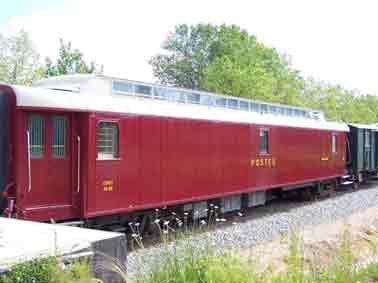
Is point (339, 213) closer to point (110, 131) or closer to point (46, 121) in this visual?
point (110, 131)

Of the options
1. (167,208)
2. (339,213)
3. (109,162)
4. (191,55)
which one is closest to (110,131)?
(109,162)

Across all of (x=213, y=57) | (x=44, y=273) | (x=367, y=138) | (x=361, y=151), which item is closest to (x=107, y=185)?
(x=44, y=273)

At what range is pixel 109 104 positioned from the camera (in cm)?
958

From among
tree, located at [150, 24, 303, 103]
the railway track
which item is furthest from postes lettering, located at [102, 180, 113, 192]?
tree, located at [150, 24, 303, 103]

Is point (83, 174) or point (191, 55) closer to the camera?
point (83, 174)

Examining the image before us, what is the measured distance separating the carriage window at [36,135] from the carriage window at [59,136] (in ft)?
0.73

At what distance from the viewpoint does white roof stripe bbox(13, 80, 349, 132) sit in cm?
845

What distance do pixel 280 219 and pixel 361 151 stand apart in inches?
445

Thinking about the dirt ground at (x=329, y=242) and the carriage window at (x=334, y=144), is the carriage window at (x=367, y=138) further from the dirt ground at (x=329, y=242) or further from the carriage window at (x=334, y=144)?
the dirt ground at (x=329, y=242)

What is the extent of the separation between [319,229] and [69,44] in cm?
2728

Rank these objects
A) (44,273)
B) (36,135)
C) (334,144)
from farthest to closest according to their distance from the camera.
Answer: (334,144), (36,135), (44,273)

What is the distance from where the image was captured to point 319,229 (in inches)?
470

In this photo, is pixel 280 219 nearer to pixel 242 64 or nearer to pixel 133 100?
pixel 133 100

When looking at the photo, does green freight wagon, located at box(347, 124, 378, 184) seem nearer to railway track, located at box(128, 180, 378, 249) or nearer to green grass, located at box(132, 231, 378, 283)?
railway track, located at box(128, 180, 378, 249)
